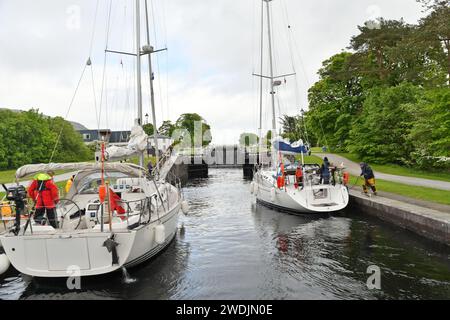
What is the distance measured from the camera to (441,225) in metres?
9.52

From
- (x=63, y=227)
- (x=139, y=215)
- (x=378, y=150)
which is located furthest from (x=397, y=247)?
(x=378, y=150)

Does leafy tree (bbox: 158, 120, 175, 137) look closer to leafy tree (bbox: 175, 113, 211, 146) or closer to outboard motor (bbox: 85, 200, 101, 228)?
leafy tree (bbox: 175, 113, 211, 146)

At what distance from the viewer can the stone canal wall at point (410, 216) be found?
9.60 metres

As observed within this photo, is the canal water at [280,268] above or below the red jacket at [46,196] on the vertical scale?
below

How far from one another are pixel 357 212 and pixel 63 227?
11408 mm

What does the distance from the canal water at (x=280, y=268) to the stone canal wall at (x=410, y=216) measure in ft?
1.00

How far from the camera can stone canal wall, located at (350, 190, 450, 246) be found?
9603 millimetres

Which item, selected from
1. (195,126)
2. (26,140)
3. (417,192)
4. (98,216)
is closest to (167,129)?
(195,126)

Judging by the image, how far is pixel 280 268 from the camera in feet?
28.1

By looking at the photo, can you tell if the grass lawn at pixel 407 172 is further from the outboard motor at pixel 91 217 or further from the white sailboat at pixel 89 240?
the outboard motor at pixel 91 217

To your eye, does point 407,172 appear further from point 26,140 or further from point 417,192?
point 26,140

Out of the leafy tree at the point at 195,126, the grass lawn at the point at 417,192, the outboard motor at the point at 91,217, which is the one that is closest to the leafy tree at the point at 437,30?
the grass lawn at the point at 417,192

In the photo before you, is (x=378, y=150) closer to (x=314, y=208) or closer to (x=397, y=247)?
(x=314, y=208)
